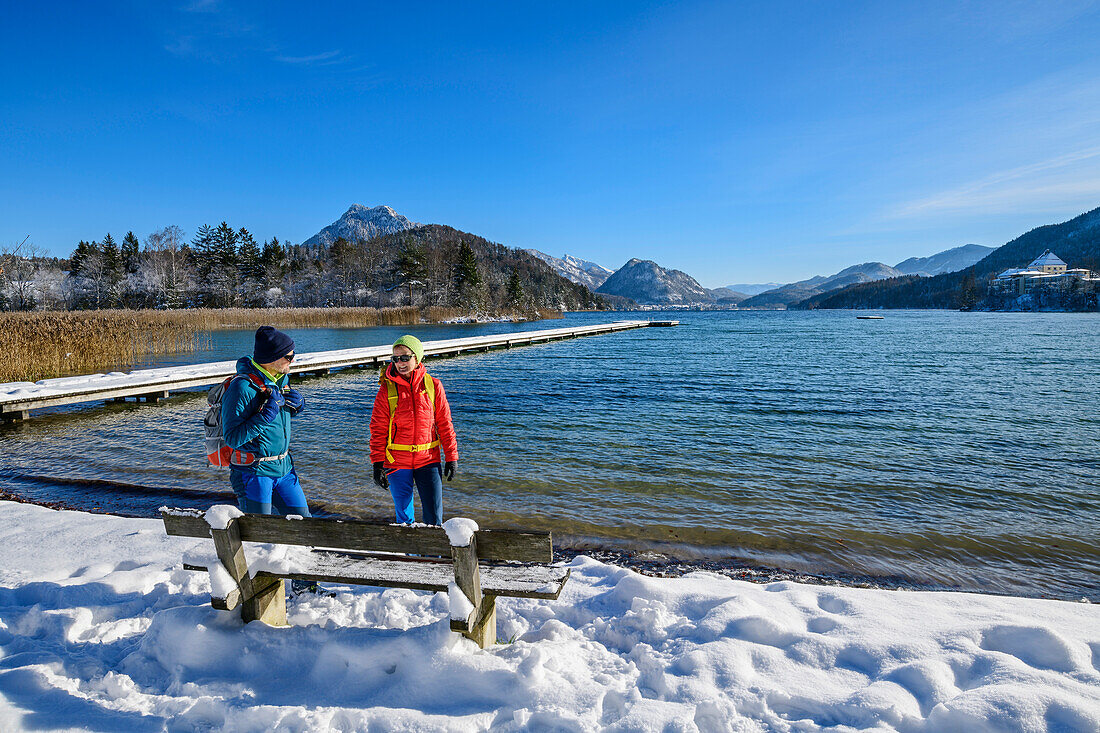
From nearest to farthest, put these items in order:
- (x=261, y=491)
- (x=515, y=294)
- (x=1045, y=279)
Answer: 1. (x=261, y=491)
2. (x=515, y=294)
3. (x=1045, y=279)

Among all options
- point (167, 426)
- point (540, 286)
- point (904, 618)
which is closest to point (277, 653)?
point (904, 618)

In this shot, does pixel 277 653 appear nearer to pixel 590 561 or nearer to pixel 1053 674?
pixel 590 561

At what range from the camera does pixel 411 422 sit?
14.9ft

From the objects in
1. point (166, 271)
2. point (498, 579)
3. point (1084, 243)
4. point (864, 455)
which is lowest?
point (864, 455)

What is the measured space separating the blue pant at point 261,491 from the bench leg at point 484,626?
190 centimetres

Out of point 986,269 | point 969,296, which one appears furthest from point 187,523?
point 986,269

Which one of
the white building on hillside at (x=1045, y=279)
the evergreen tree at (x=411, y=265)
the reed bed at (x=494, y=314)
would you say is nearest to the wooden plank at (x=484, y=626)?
the reed bed at (x=494, y=314)

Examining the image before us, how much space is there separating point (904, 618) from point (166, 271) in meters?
86.9

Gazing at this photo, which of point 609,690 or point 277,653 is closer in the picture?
point 609,690

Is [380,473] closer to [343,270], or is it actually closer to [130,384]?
[130,384]

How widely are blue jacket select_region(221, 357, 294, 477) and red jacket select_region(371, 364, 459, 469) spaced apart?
2.48 ft

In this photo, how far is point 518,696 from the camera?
2.90 metres

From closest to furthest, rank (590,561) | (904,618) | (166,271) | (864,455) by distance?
1. (904,618)
2. (590,561)
3. (864,455)
4. (166,271)

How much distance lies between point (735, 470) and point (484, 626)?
22.1ft
